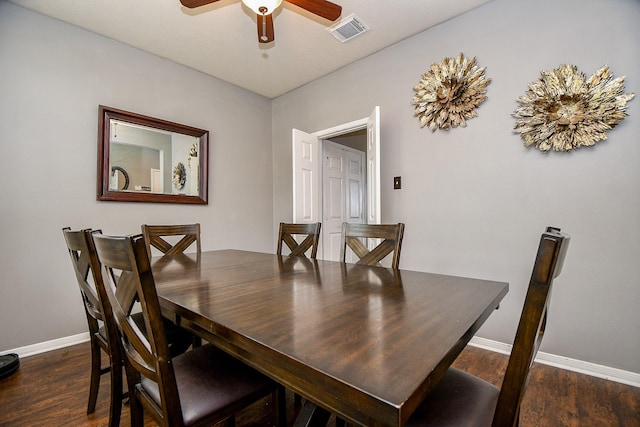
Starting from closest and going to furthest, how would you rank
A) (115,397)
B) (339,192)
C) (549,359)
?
(115,397) < (549,359) < (339,192)

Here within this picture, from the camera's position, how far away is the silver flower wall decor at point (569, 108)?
182cm

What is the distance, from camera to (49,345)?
2.30 metres

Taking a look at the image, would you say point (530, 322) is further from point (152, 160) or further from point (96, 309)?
point (152, 160)

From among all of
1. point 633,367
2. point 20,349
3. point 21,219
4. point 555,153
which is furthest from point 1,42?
point 633,367

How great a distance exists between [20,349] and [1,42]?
2.36m

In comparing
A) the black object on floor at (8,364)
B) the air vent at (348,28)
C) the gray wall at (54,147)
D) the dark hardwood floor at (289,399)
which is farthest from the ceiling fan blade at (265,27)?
the black object on floor at (8,364)

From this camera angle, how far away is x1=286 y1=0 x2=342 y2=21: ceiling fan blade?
180 cm

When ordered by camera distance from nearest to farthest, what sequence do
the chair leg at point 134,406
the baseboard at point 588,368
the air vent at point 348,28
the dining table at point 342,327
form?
the dining table at point 342,327 < the chair leg at point 134,406 < the baseboard at point 588,368 < the air vent at point 348,28

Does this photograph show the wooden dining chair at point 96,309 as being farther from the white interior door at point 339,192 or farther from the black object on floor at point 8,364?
the white interior door at point 339,192

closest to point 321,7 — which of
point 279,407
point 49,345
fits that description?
point 279,407

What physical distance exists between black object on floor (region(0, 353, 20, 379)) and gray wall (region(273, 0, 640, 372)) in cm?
307

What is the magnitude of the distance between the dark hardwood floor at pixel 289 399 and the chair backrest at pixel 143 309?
2.88 ft

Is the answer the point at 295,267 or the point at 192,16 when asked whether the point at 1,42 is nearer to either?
the point at 192,16

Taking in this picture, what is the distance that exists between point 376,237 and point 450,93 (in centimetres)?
158
